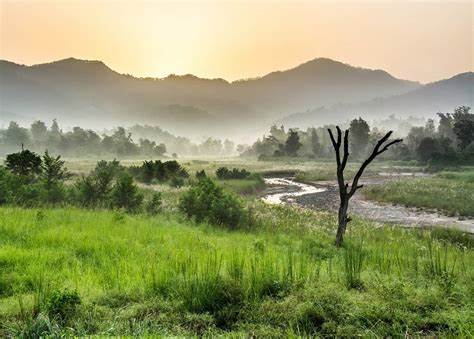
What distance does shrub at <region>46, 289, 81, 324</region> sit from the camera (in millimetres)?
8328

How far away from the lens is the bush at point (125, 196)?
27094 millimetres

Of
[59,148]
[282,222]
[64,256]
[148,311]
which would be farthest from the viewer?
[59,148]

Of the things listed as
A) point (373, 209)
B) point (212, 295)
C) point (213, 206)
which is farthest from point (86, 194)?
point (373, 209)

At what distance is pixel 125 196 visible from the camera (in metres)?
27.5

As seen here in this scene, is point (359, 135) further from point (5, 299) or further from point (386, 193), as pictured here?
point (5, 299)

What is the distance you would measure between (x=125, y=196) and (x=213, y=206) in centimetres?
707

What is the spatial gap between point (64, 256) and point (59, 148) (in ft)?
552

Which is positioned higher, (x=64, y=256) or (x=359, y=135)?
(x=359, y=135)

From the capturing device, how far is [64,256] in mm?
12844

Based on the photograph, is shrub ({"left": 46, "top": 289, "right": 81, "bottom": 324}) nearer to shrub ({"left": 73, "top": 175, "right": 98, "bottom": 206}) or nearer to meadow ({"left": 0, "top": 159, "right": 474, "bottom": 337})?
meadow ({"left": 0, "top": 159, "right": 474, "bottom": 337})

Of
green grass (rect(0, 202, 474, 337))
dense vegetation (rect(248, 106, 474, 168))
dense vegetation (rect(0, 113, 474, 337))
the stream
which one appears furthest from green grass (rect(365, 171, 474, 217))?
green grass (rect(0, 202, 474, 337))

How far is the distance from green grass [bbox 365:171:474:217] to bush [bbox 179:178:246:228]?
1012 inches

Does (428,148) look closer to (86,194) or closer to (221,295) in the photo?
(86,194)

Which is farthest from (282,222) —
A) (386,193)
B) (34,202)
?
(386,193)
